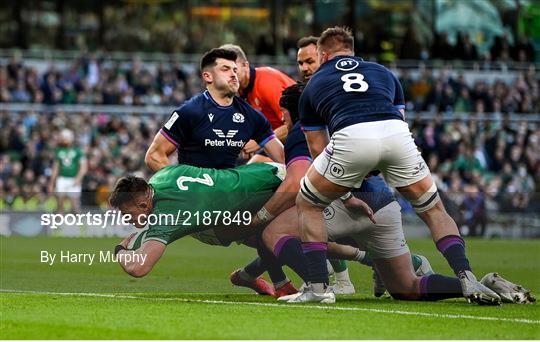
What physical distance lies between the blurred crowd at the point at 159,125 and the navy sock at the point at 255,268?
12.5 metres

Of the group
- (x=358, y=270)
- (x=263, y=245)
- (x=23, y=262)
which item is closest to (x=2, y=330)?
(x=263, y=245)

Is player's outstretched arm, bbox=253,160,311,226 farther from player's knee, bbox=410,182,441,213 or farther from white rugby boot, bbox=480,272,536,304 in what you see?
white rugby boot, bbox=480,272,536,304

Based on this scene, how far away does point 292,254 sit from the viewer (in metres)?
10.4

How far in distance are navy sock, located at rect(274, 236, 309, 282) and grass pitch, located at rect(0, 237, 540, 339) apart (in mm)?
332

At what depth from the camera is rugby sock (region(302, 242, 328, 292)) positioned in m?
9.84

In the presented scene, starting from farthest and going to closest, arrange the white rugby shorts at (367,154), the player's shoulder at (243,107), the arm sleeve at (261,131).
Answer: the arm sleeve at (261,131), the player's shoulder at (243,107), the white rugby shorts at (367,154)

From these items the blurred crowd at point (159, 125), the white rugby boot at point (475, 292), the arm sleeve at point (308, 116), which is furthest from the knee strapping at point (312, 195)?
the blurred crowd at point (159, 125)

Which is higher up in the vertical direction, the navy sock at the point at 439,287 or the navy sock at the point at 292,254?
the navy sock at the point at 292,254

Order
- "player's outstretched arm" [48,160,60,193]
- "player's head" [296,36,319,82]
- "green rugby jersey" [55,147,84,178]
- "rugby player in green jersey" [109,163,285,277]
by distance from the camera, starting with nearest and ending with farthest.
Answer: "rugby player in green jersey" [109,163,285,277]
"player's head" [296,36,319,82]
"player's outstretched arm" [48,160,60,193]
"green rugby jersey" [55,147,84,178]

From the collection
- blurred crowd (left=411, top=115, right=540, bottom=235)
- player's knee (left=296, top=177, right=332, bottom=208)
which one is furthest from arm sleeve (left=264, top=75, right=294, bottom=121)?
blurred crowd (left=411, top=115, right=540, bottom=235)

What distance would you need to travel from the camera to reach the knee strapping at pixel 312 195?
32.0 ft

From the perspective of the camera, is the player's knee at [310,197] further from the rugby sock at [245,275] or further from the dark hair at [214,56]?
the dark hair at [214,56]

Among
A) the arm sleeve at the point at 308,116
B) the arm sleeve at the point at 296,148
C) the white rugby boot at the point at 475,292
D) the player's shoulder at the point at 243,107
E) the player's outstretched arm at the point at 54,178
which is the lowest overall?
the player's outstretched arm at the point at 54,178

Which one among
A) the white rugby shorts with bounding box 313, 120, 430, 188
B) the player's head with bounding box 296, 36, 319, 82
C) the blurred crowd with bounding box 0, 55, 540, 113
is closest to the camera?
the white rugby shorts with bounding box 313, 120, 430, 188
